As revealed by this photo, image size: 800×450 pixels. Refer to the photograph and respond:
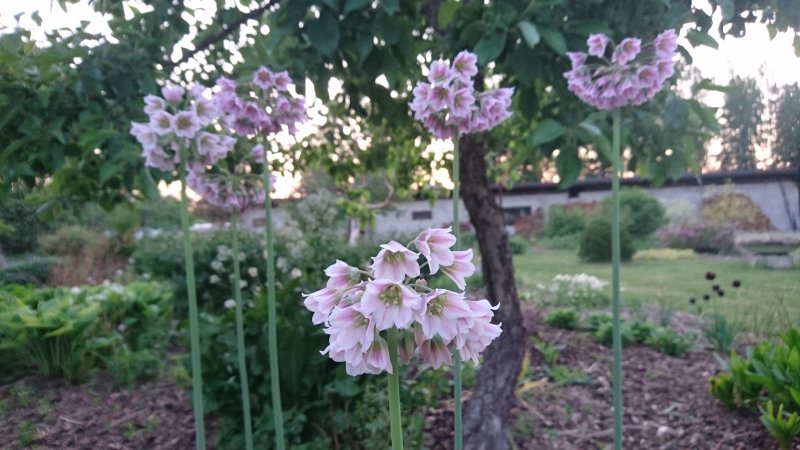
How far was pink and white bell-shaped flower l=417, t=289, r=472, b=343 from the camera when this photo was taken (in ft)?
2.70

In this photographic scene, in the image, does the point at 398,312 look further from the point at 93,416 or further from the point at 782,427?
the point at 93,416

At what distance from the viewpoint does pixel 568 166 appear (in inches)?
83.8

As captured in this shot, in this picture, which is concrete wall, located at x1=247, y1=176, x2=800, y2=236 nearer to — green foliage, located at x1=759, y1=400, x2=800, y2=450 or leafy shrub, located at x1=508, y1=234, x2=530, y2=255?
leafy shrub, located at x1=508, y1=234, x2=530, y2=255

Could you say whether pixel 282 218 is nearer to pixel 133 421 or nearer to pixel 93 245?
pixel 93 245

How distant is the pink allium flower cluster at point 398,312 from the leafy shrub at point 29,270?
2.63m

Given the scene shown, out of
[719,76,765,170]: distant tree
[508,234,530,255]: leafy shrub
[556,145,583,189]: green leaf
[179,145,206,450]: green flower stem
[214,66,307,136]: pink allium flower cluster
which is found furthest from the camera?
[508,234,530,255]: leafy shrub

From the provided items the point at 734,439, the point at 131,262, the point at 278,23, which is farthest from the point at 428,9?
the point at 131,262

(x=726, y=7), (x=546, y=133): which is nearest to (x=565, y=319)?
(x=546, y=133)

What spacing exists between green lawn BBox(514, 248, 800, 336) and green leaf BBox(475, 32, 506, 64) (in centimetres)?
235

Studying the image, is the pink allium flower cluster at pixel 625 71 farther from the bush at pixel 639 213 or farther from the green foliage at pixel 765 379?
the bush at pixel 639 213

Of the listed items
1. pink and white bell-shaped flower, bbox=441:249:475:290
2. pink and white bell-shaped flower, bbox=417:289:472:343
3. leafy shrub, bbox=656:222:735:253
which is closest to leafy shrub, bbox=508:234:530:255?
leafy shrub, bbox=656:222:735:253

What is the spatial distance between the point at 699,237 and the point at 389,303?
455 centimetres

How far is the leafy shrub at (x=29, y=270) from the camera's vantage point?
2.92m

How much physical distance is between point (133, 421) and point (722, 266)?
380 centimetres
